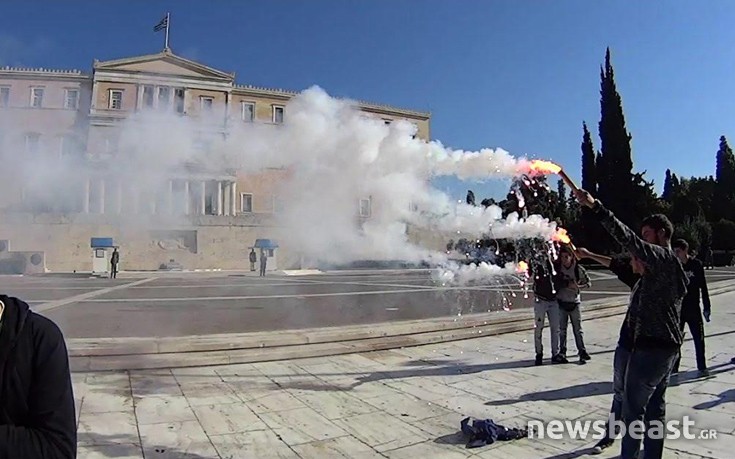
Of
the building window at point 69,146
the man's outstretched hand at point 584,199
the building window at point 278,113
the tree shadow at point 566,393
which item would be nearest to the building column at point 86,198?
the building window at point 69,146

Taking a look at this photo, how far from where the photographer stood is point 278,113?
65.1 ft

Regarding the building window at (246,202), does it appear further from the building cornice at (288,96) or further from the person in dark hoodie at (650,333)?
the person in dark hoodie at (650,333)

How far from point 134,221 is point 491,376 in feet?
96.5

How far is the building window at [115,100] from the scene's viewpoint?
20.6m

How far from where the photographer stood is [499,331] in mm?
11023

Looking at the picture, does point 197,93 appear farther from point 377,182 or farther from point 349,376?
point 349,376

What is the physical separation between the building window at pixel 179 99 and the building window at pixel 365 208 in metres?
7.68

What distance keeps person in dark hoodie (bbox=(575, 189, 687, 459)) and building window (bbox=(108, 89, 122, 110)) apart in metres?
20.8

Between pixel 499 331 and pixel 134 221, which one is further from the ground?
pixel 134 221

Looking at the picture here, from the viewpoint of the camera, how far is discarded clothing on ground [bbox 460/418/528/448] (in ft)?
15.7

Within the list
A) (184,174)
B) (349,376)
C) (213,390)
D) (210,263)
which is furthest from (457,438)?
(210,263)

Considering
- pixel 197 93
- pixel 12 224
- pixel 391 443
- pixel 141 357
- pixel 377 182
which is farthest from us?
→ pixel 12 224

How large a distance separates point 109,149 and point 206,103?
4507mm

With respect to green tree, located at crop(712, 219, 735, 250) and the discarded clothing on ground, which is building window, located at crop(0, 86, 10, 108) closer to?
the discarded clothing on ground
